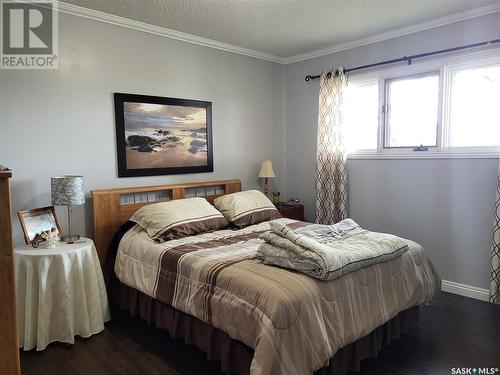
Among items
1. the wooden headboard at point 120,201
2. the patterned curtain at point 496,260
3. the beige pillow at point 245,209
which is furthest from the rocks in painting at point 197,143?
the patterned curtain at point 496,260

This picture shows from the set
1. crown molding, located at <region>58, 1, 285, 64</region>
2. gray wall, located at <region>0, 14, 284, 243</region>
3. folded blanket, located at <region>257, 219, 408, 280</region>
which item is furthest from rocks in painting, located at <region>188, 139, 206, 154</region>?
folded blanket, located at <region>257, 219, 408, 280</region>

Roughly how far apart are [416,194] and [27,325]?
3.41 m

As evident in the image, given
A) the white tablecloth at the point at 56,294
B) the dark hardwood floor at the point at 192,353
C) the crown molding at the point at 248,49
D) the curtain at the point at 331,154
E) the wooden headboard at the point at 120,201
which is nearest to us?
the dark hardwood floor at the point at 192,353

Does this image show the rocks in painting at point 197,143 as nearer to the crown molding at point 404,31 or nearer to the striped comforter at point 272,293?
the striped comforter at point 272,293

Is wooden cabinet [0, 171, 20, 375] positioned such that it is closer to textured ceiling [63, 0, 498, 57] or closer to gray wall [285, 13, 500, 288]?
textured ceiling [63, 0, 498, 57]

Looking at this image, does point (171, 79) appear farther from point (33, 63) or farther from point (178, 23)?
point (33, 63)

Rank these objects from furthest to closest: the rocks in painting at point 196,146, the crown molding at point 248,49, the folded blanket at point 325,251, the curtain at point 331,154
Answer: the curtain at point 331,154 → the rocks in painting at point 196,146 → the crown molding at point 248,49 → the folded blanket at point 325,251

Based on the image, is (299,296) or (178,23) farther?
(178,23)

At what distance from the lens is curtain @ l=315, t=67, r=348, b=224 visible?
385cm

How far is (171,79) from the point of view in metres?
3.49

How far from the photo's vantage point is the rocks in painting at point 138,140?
127 inches

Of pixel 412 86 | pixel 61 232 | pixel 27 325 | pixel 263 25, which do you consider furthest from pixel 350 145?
pixel 27 325

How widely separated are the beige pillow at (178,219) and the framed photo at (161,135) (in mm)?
520

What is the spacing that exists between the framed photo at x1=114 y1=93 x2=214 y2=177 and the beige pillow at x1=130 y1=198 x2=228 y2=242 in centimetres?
52
